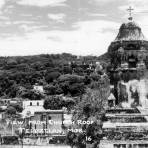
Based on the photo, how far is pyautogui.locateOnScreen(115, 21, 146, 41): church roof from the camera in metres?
29.8

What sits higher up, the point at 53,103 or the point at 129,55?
the point at 129,55

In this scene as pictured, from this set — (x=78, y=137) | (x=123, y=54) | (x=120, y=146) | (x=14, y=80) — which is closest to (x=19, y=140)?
(x=78, y=137)

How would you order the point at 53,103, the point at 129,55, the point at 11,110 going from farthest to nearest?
the point at 53,103 < the point at 11,110 < the point at 129,55

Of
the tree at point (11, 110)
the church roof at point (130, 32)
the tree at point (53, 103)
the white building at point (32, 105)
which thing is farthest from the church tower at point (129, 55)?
the white building at point (32, 105)

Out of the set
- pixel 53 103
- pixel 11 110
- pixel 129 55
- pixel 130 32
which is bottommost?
pixel 11 110

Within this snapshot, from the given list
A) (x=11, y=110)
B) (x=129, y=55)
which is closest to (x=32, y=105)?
(x=11, y=110)

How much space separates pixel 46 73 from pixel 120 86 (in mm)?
114002

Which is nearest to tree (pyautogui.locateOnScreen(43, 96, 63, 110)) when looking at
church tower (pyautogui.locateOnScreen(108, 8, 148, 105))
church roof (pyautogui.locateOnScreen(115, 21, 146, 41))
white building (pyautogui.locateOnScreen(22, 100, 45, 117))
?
white building (pyautogui.locateOnScreen(22, 100, 45, 117))

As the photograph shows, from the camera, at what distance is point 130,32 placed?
30.0 meters

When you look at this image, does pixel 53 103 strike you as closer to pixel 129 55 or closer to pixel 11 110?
pixel 11 110

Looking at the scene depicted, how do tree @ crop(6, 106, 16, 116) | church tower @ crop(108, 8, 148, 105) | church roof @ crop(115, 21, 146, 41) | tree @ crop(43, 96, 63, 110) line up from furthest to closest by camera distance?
tree @ crop(43, 96, 63, 110) → tree @ crop(6, 106, 16, 116) → church roof @ crop(115, 21, 146, 41) → church tower @ crop(108, 8, 148, 105)

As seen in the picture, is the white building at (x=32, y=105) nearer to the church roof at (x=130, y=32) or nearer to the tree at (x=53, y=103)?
the tree at (x=53, y=103)

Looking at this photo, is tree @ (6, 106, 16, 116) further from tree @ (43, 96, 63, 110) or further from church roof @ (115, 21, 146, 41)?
church roof @ (115, 21, 146, 41)

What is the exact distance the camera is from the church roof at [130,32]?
29781mm
